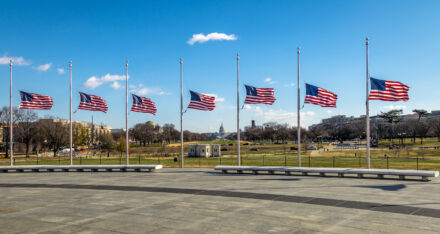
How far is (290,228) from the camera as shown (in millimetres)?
9914

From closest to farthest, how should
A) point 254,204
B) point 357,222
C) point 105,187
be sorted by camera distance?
1. point 357,222
2. point 254,204
3. point 105,187

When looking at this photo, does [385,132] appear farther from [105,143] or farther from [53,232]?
[53,232]

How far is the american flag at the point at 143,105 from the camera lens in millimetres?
27719

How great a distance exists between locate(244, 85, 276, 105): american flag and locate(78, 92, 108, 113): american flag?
37.9 feet

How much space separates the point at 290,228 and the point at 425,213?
4893 millimetres

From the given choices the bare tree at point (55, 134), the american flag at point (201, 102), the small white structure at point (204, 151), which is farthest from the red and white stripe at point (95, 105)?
the bare tree at point (55, 134)

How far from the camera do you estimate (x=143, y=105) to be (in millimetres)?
28016

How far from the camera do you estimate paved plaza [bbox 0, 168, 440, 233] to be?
10219 mm

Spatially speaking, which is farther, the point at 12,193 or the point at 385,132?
the point at 385,132

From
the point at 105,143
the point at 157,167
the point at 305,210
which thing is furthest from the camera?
the point at 105,143

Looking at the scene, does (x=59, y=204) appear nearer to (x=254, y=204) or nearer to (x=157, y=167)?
(x=254, y=204)

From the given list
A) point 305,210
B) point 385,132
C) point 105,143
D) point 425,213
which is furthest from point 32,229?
point 385,132

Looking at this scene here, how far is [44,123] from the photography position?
81625 millimetres

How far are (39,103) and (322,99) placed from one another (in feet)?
68.8
